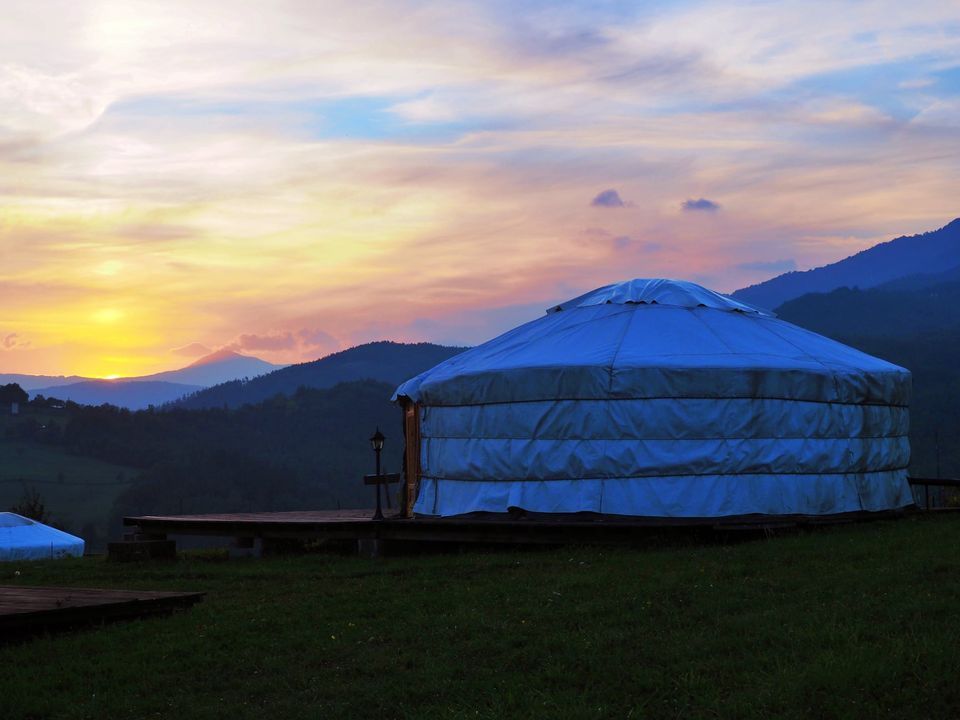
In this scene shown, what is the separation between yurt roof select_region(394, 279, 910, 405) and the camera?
11.8 meters

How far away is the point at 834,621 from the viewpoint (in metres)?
6.65

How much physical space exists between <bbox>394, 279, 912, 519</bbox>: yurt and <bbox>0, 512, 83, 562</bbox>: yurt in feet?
27.0

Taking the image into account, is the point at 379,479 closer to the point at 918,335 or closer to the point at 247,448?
the point at 247,448

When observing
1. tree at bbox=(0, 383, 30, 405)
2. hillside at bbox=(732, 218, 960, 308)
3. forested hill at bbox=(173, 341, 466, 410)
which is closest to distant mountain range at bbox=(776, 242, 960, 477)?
hillside at bbox=(732, 218, 960, 308)

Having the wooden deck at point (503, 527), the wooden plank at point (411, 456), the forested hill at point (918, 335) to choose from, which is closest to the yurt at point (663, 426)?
the wooden deck at point (503, 527)

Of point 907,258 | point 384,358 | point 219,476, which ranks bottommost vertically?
point 219,476

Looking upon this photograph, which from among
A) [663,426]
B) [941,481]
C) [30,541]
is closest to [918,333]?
[941,481]

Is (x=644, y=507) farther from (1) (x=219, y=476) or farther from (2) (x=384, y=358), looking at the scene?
(2) (x=384, y=358)

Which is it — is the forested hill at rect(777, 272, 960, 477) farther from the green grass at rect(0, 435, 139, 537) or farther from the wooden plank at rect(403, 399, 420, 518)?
the green grass at rect(0, 435, 139, 537)

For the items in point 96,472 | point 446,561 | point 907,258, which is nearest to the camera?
point 446,561

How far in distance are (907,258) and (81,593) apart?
627 ft

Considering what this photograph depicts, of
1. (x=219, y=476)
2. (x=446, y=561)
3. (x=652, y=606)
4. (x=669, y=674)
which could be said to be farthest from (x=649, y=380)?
(x=219, y=476)

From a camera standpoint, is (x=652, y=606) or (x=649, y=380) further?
(x=649, y=380)

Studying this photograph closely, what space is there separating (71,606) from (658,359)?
6.31 m
